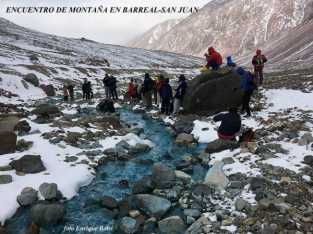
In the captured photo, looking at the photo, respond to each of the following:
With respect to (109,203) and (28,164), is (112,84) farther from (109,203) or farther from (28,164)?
(109,203)

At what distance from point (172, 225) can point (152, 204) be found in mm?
1249

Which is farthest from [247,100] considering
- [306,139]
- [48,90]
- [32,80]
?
[32,80]

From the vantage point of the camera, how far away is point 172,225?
1055cm

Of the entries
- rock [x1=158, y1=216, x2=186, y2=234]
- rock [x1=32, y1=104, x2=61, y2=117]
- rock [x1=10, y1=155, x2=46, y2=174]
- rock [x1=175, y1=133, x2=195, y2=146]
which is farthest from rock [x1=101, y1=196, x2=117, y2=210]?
rock [x1=32, y1=104, x2=61, y2=117]

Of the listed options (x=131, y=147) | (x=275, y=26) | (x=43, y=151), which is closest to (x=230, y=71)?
(x=131, y=147)

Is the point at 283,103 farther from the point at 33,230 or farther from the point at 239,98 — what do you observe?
the point at 33,230

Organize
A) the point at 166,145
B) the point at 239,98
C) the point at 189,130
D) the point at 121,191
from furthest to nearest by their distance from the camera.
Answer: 1. the point at 239,98
2. the point at 189,130
3. the point at 166,145
4. the point at 121,191

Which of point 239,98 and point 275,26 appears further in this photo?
point 275,26

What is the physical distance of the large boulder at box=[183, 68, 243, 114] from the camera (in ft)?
72.5

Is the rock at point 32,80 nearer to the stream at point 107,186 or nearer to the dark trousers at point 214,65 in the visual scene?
the stream at point 107,186

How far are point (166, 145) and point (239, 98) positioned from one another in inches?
230

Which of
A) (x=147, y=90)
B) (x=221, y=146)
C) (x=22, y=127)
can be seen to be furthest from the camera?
(x=147, y=90)

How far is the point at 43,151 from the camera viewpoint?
15688 millimetres

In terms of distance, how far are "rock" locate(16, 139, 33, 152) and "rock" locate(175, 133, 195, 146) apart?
6581mm
